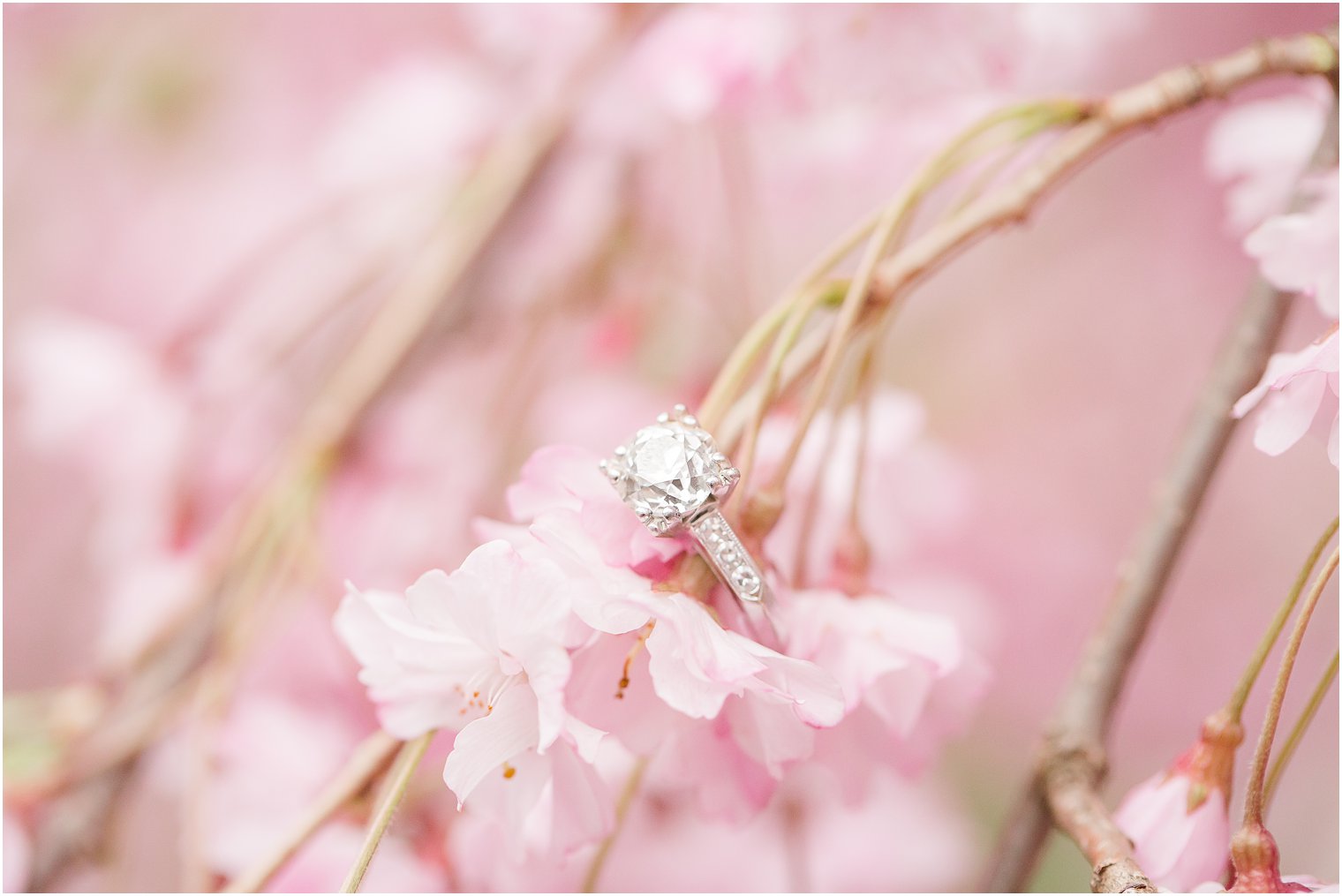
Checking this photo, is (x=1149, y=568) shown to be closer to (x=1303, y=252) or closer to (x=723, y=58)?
(x=1303, y=252)

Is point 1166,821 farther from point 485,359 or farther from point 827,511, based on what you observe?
point 485,359

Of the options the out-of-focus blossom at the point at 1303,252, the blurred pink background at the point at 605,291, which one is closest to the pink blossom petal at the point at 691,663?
the out-of-focus blossom at the point at 1303,252

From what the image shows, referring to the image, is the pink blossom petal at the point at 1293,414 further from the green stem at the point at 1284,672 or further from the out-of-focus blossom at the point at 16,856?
the out-of-focus blossom at the point at 16,856

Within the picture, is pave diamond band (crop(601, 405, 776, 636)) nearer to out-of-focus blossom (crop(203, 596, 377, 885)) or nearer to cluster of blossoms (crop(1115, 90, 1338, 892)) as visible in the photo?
cluster of blossoms (crop(1115, 90, 1338, 892))

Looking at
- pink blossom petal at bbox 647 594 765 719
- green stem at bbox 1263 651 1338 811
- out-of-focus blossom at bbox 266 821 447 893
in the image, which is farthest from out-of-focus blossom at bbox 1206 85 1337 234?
out-of-focus blossom at bbox 266 821 447 893

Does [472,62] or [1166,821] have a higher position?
[472,62]

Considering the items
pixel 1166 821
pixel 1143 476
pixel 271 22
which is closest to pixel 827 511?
pixel 1166 821

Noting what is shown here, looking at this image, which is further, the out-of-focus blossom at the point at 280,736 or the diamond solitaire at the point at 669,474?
the out-of-focus blossom at the point at 280,736
